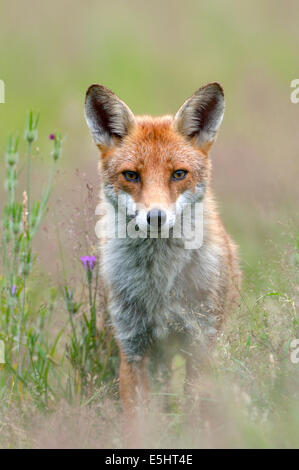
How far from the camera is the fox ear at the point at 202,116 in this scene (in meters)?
4.75

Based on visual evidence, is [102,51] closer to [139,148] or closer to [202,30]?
[202,30]

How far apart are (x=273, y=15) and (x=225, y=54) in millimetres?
1576

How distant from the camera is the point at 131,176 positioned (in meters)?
4.58

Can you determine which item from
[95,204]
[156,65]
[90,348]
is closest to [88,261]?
[95,204]

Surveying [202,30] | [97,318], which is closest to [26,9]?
[202,30]

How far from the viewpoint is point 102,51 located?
567 inches

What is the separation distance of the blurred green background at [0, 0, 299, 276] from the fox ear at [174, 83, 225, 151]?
336 centimetres

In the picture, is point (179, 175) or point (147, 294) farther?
point (147, 294)

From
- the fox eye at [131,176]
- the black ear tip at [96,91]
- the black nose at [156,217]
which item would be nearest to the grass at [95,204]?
the black ear tip at [96,91]

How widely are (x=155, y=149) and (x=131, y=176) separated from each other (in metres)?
0.25

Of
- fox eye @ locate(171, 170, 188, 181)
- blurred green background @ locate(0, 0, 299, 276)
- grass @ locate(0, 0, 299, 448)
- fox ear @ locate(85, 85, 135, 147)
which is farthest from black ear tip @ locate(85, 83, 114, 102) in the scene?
blurred green background @ locate(0, 0, 299, 276)

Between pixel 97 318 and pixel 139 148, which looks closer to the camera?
pixel 139 148

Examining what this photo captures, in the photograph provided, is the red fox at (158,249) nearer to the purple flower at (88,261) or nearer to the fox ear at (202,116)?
the fox ear at (202,116)

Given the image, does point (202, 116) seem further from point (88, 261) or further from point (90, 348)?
point (90, 348)
